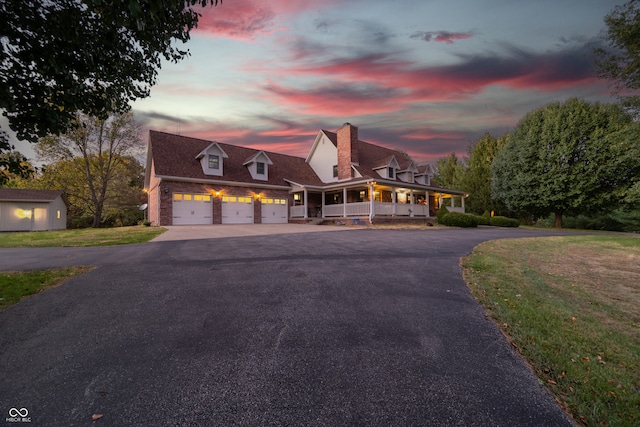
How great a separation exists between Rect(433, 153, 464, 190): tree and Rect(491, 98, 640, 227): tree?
9933 millimetres

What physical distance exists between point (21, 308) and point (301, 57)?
13.1 metres

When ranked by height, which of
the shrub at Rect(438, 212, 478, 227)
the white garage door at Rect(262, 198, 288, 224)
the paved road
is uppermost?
the white garage door at Rect(262, 198, 288, 224)

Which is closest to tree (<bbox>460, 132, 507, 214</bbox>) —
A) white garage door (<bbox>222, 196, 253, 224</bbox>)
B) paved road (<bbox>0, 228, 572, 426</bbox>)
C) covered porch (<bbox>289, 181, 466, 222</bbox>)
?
covered porch (<bbox>289, 181, 466, 222</bbox>)

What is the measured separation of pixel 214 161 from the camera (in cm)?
2139

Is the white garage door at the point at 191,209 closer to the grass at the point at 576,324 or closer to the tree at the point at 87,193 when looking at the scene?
the tree at the point at 87,193

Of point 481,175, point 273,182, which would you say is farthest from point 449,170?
point 273,182

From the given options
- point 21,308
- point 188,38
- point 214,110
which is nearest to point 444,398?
point 21,308

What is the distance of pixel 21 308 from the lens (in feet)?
12.0

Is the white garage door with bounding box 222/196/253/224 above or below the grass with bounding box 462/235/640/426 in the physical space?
above

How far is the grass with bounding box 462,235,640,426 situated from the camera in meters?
2.02

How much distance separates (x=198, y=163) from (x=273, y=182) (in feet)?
21.3

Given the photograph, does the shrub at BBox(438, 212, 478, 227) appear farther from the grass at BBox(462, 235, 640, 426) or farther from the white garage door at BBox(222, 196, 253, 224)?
the white garage door at BBox(222, 196, 253, 224)

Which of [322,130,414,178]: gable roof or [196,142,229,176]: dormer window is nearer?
[196,142,229,176]: dormer window

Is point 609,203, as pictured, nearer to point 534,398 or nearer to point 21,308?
point 534,398
